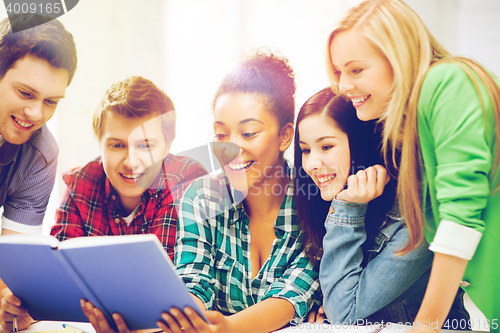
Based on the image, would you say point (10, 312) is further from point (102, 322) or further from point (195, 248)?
point (195, 248)

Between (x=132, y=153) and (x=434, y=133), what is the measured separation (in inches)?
36.5

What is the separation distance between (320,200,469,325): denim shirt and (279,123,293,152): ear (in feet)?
0.79

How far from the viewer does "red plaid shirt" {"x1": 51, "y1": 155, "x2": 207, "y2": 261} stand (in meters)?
1.31

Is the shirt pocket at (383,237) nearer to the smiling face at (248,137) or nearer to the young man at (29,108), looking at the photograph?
the smiling face at (248,137)

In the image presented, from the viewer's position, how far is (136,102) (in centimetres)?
131

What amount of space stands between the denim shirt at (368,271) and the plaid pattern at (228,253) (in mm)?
95

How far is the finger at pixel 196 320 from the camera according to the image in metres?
0.85

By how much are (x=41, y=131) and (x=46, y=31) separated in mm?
339

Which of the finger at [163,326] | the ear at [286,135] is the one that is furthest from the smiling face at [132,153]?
the finger at [163,326]

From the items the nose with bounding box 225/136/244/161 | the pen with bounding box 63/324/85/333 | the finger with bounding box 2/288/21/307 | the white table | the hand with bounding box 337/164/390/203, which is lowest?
the white table

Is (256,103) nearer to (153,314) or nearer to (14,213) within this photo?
(153,314)

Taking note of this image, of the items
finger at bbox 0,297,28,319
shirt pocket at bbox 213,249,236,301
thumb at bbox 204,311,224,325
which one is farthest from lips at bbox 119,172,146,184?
thumb at bbox 204,311,224,325

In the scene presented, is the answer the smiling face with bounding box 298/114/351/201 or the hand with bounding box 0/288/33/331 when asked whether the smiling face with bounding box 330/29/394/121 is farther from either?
the hand with bounding box 0/288/33/331

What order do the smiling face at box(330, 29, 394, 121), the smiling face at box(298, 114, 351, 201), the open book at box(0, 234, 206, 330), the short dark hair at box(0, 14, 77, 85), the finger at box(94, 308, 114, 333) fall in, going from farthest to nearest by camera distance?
1. the short dark hair at box(0, 14, 77, 85)
2. the smiling face at box(298, 114, 351, 201)
3. the smiling face at box(330, 29, 394, 121)
4. the finger at box(94, 308, 114, 333)
5. the open book at box(0, 234, 206, 330)
